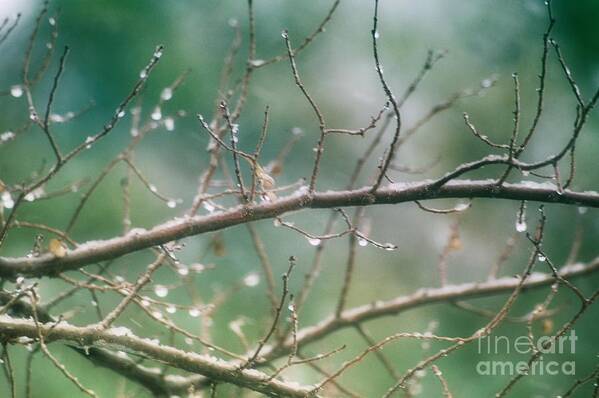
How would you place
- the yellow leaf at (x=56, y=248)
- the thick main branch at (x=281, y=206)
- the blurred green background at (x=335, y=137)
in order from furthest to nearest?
the blurred green background at (x=335, y=137) < the yellow leaf at (x=56, y=248) < the thick main branch at (x=281, y=206)

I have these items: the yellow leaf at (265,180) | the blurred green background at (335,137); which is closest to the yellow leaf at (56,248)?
the yellow leaf at (265,180)

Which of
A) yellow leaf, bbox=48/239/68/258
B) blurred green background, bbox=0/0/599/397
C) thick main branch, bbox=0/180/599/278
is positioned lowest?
yellow leaf, bbox=48/239/68/258

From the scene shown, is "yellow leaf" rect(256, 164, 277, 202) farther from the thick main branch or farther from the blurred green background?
the blurred green background

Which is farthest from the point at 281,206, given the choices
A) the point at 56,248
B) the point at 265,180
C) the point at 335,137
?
the point at 335,137

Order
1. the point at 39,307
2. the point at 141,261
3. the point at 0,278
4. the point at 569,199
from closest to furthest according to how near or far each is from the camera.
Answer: the point at 569,199, the point at 0,278, the point at 39,307, the point at 141,261

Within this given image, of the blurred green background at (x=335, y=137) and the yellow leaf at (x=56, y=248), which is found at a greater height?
the blurred green background at (x=335, y=137)

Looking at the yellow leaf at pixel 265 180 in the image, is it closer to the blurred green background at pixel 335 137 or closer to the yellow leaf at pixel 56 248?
the yellow leaf at pixel 56 248

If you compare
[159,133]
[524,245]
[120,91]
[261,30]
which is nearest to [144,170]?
[159,133]

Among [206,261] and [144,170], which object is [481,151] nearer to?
[206,261]

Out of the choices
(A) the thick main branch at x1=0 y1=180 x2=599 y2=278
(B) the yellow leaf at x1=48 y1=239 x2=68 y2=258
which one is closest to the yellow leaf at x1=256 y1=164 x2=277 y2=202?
(A) the thick main branch at x1=0 y1=180 x2=599 y2=278
